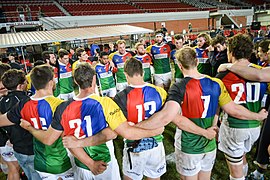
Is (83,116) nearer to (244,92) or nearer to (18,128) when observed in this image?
(18,128)

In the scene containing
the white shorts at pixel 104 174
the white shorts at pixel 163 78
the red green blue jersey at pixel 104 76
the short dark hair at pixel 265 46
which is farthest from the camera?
the white shorts at pixel 163 78

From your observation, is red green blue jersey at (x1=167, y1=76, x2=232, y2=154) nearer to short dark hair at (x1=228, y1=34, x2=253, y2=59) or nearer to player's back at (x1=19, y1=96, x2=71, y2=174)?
short dark hair at (x1=228, y1=34, x2=253, y2=59)

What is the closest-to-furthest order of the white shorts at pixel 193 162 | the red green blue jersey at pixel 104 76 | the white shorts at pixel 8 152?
the white shorts at pixel 193 162
the white shorts at pixel 8 152
the red green blue jersey at pixel 104 76

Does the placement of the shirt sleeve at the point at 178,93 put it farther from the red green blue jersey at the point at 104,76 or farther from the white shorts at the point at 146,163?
the red green blue jersey at the point at 104,76

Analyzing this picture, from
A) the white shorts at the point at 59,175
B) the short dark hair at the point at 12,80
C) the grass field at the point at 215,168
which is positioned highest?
the short dark hair at the point at 12,80

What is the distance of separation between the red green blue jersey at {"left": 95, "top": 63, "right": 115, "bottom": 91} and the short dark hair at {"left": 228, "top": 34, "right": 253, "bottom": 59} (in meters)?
4.21

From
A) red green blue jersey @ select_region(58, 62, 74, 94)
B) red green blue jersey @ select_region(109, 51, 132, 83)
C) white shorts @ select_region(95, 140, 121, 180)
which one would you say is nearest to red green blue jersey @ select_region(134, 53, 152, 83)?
red green blue jersey @ select_region(109, 51, 132, 83)

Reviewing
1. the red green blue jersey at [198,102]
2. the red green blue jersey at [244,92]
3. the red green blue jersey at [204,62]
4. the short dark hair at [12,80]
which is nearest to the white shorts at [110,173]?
the red green blue jersey at [198,102]

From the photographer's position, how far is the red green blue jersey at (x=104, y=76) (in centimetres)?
646

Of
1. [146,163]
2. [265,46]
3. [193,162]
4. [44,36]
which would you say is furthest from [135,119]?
[44,36]

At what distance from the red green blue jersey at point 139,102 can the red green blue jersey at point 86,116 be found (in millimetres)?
292

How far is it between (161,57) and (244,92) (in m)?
4.12

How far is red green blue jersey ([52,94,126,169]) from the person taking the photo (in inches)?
87.4

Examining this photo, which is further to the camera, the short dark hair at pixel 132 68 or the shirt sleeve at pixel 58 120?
the short dark hair at pixel 132 68
